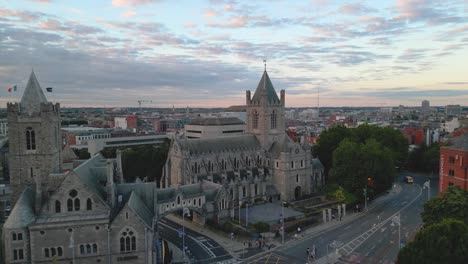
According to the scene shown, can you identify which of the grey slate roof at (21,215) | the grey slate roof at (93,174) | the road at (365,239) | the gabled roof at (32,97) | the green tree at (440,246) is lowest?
the road at (365,239)

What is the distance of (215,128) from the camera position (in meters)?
148

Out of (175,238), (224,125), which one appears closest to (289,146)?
(175,238)

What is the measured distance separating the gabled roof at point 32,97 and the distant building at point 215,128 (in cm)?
9467

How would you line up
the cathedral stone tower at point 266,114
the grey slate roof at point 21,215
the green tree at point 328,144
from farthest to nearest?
the green tree at point 328,144 < the cathedral stone tower at point 266,114 < the grey slate roof at point 21,215

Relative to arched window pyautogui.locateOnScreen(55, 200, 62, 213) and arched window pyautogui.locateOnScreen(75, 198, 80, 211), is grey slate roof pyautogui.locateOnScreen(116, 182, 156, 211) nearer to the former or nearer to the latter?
arched window pyautogui.locateOnScreen(75, 198, 80, 211)

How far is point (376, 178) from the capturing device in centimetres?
8462

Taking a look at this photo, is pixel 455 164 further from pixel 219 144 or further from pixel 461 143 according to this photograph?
pixel 219 144

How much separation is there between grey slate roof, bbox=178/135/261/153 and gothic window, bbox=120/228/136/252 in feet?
111

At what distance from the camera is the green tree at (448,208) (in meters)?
49.8

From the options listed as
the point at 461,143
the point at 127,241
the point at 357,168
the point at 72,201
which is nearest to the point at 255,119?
the point at 357,168

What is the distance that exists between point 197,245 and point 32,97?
32332 mm

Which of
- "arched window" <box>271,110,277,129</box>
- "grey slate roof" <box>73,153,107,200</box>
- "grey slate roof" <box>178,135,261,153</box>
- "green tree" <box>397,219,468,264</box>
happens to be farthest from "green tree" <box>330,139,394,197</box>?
"grey slate roof" <box>73,153,107,200</box>

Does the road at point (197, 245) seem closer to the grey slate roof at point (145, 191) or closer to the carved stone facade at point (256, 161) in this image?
the grey slate roof at point (145, 191)

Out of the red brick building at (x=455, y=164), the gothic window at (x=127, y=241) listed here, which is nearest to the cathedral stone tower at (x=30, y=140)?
the gothic window at (x=127, y=241)
